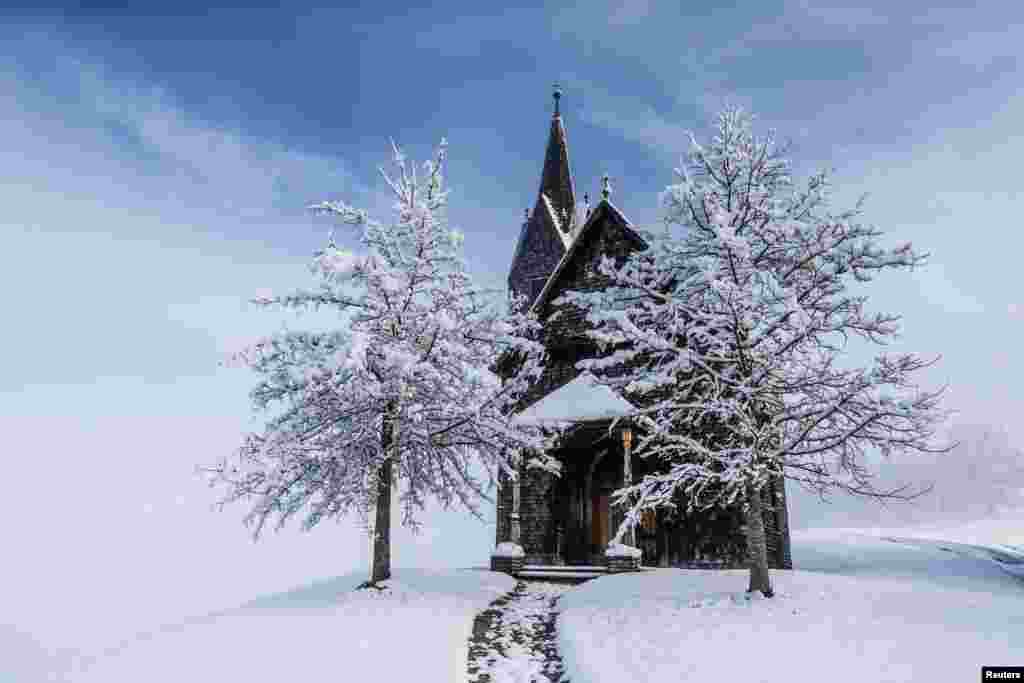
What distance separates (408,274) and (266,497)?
506cm

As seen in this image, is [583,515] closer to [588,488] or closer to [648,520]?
[588,488]

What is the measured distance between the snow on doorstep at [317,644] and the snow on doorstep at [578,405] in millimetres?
5942

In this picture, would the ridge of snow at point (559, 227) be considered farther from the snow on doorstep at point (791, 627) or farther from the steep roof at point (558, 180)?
the snow on doorstep at point (791, 627)

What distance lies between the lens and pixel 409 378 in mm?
11508

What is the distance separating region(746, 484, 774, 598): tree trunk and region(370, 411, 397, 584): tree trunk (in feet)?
22.2

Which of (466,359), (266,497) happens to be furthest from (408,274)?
(266,497)

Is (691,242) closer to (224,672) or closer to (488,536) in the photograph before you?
(224,672)

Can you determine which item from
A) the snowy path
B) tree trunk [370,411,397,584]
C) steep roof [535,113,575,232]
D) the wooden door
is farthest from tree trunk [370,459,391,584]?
steep roof [535,113,575,232]

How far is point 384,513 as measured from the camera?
12562 millimetres

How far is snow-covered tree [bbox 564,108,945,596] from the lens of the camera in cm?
987

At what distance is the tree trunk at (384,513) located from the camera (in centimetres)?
1217

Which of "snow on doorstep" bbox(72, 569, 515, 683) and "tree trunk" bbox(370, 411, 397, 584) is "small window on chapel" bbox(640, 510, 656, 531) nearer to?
"snow on doorstep" bbox(72, 569, 515, 683)

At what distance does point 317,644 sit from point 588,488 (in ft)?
37.1

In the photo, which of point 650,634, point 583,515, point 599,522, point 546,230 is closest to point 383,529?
point 650,634
